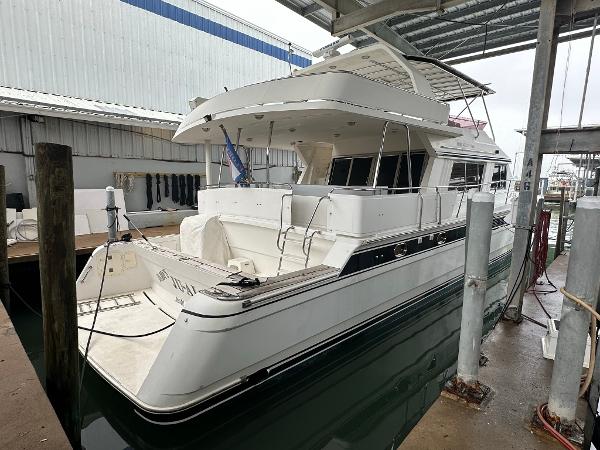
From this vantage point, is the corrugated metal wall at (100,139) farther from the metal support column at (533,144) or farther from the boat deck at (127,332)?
the metal support column at (533,144)

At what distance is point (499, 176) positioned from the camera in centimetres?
792

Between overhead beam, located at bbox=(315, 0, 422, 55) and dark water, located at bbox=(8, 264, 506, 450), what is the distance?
16.6 feet

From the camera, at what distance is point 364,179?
6.71 metres

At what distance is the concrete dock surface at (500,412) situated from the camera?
6.22 ft

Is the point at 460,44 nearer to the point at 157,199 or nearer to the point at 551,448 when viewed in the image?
the point at 551,448

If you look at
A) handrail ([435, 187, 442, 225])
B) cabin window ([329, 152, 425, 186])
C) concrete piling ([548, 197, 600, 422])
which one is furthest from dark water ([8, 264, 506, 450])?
cabin window ([329, 152, 425, 186])

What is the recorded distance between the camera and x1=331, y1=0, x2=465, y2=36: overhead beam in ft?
17.4

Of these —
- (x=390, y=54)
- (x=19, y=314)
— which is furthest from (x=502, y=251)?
(x=19, y=314)

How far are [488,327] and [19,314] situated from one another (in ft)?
24.6

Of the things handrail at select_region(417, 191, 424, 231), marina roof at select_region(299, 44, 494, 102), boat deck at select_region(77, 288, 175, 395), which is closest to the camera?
boat deck at select_region(77, 288, 175, 395)

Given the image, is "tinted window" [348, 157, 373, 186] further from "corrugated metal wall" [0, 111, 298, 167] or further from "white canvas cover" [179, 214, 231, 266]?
"corrugated metal wall" [0, 111, 298, 167]

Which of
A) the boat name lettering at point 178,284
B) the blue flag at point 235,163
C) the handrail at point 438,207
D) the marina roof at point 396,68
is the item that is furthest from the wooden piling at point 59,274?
the handrail at point 438,207

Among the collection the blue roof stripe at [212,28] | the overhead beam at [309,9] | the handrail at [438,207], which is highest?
the blue roof stripe at [212,28]

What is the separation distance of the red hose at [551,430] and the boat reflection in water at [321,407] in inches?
57.5
